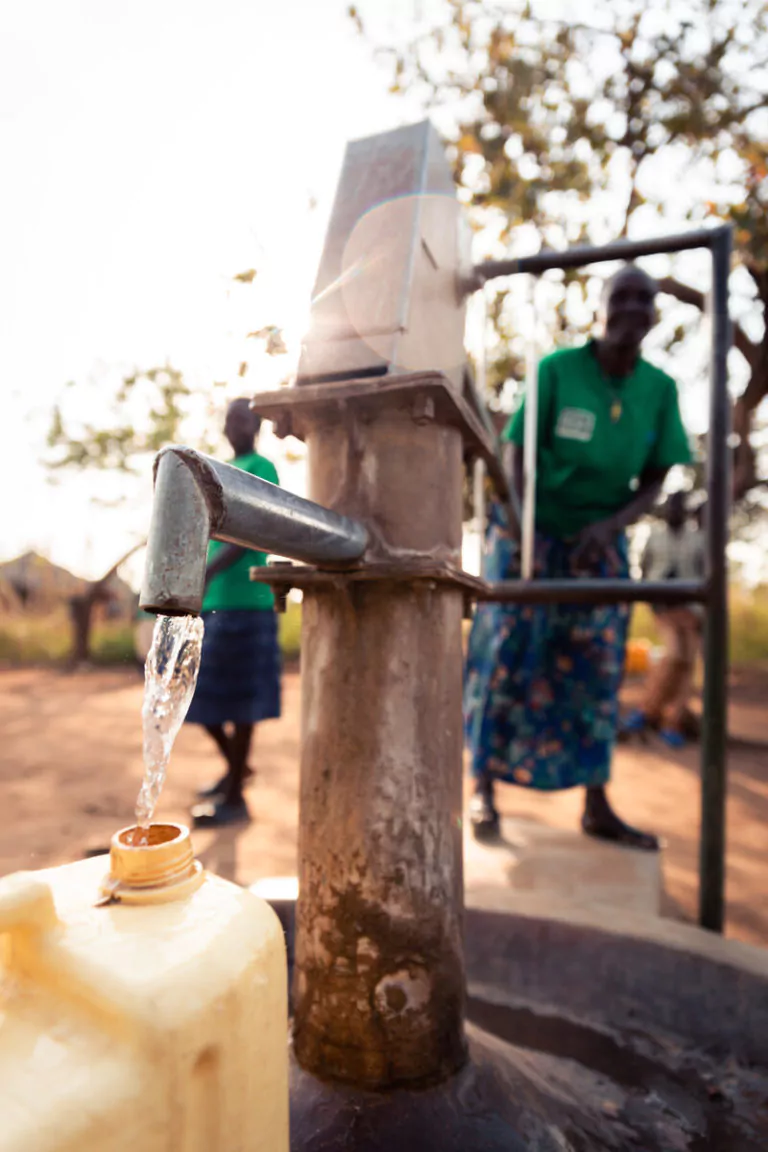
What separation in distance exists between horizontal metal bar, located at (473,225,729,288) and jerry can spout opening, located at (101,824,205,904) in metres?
1.44

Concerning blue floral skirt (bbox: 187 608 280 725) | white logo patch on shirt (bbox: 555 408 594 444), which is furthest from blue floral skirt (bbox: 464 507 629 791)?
blue floral skirt (bbox: 187 608 280 725)

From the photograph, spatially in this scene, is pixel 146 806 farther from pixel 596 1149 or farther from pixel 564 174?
pixel 564 174

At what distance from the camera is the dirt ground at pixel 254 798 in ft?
10.7

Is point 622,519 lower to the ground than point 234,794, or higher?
higher

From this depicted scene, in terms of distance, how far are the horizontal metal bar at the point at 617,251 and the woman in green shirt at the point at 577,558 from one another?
27.7 inches

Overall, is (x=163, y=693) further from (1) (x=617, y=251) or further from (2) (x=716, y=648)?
(1) (x=617, y=251)

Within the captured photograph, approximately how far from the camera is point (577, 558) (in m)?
2.67

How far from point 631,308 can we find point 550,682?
52.5 inches

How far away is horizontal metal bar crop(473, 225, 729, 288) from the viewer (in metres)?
1.77

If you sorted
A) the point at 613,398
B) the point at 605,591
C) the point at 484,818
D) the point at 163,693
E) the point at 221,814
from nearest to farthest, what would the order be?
the point at 163,693, the point at 605,591, the point at 613,398, the point at 484,818, the point at 221,814

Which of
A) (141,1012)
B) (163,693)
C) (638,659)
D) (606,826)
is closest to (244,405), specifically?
(606,826)

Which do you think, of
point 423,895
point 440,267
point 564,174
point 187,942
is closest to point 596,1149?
point 423,895

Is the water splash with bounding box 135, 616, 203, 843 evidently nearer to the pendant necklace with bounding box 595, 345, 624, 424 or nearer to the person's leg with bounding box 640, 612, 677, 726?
the pendant necklace with bounding box 595, 345, 624, 424

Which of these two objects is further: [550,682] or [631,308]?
[550,682]
